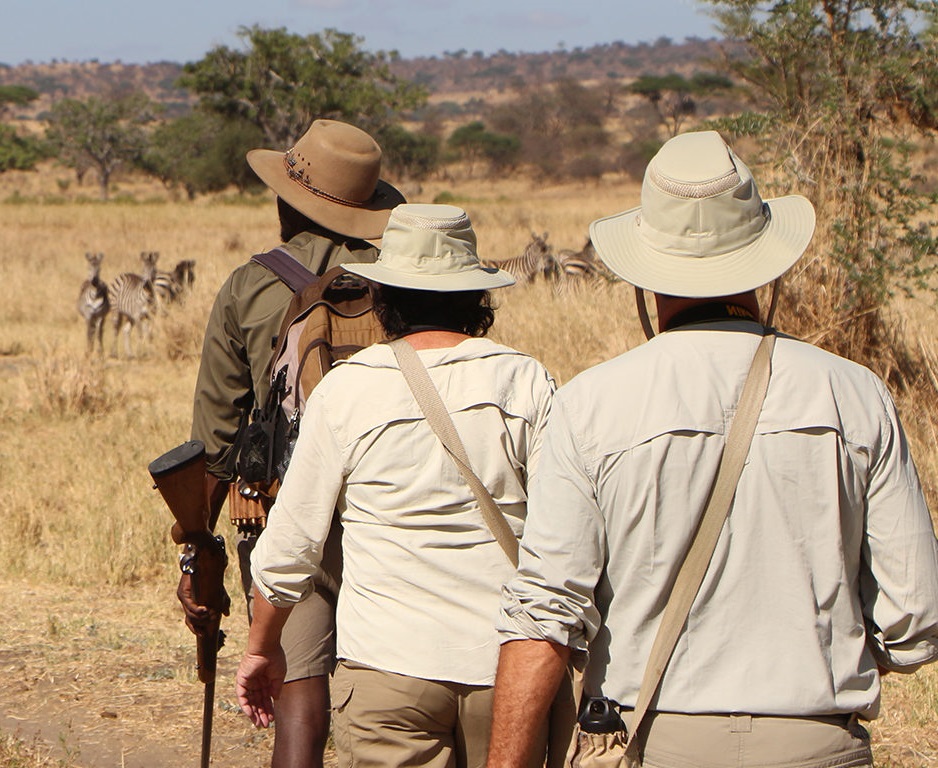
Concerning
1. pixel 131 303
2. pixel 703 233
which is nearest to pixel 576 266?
pixel 131 303

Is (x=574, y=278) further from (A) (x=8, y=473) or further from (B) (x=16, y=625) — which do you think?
(B) (x=16, y=625)

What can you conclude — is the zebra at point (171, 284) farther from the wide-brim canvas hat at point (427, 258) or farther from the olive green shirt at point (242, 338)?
the wide-brim canvas hat at point (427, 258)

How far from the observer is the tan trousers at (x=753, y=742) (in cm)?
191

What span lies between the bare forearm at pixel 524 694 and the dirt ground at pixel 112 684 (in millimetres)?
2384

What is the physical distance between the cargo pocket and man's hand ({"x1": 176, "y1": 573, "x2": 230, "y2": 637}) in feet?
2.33

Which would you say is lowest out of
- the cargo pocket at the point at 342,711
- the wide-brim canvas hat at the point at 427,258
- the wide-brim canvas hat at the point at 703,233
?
the cargo pocket at the point at 342,711

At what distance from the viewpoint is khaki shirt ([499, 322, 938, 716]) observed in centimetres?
193

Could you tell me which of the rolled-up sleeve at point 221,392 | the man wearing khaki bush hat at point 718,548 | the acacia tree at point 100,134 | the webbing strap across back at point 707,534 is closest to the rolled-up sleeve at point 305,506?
the man wearing khaki bush hat at point 718,548

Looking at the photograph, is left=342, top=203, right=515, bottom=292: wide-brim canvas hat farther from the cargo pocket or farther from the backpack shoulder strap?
the cargo pocket

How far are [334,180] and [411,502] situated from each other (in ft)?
4.26

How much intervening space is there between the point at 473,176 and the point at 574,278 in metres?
44.3

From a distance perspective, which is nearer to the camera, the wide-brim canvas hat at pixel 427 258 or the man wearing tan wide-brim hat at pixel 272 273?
the wide-brim canvas hat at pixel 427 258

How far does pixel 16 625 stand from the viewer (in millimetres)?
5531

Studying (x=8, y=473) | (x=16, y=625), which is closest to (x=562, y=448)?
(x=16, y=625)
